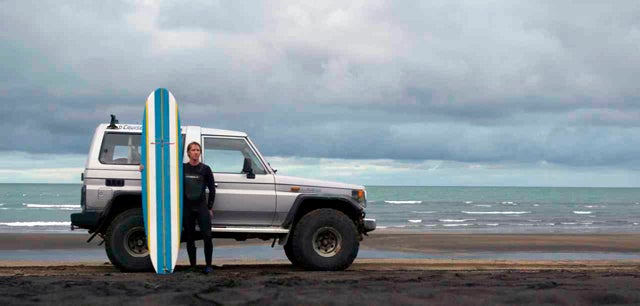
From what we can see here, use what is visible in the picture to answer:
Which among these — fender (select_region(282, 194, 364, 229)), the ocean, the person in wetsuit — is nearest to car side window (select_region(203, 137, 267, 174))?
the person in wetsuit

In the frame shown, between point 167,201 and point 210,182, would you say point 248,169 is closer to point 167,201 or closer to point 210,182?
point 210,182

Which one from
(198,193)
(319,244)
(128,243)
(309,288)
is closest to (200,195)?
(198,193)

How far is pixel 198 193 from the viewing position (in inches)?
403

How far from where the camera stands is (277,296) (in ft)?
24.1

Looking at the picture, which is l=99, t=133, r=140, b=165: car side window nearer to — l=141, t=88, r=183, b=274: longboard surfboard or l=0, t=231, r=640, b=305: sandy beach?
l=141, t=88, r=183, b=274: longboard surfboard

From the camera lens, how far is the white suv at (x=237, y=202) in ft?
34.2

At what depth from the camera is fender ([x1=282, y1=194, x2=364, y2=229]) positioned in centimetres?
1100

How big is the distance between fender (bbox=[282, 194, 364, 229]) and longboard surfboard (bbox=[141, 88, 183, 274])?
157 centimetres

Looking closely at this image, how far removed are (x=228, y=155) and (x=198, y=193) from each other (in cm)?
97

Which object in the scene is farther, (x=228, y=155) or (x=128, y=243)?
(x=228, y=155)

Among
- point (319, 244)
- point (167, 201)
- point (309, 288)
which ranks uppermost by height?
point (167, 201)

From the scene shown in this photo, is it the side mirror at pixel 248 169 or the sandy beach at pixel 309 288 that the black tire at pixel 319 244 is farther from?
the side mirror at pixel 248 169

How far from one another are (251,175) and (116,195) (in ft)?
6.02

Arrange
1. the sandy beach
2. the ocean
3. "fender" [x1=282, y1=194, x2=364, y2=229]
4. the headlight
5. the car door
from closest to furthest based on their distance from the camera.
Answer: the sandy beach → the car door → "fender" [x1=282, y1=194, x2=364, y2=229] → the headlight → the ocean
